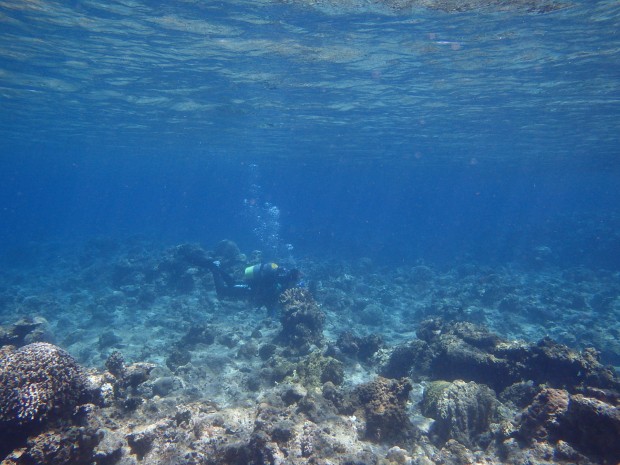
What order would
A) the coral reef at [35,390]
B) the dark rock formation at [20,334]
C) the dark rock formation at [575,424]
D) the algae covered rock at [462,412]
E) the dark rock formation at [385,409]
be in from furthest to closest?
the dark rock formation at [20,334] → the algae covered rock at [462,412] → the dark rock formation at [385,409] → the dark rock formation at [575,424] → the coral reef at [35,390]

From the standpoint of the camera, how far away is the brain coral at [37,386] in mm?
4473

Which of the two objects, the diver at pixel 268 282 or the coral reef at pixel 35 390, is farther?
the diver at pixel 268 282

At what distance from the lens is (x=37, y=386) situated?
15.6 ft

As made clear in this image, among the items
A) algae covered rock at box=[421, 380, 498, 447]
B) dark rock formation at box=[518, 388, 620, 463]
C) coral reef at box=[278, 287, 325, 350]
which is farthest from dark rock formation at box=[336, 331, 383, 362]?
dark rock formation at box=[518, 388, 620, 463]

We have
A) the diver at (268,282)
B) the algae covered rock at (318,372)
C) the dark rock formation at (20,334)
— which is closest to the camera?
the algae covered rock at (318,372)

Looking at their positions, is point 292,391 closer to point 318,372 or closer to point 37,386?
point 318,372

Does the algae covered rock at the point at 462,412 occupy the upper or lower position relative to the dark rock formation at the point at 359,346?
upper

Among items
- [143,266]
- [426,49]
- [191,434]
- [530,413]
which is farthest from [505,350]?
[143,266]

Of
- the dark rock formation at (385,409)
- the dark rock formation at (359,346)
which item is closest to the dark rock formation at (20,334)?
the dark rock formation at (359,346)

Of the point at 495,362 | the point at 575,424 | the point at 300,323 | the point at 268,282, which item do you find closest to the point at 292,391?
the point at 575,424

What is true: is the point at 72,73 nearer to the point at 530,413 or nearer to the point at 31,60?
the point at 31,60

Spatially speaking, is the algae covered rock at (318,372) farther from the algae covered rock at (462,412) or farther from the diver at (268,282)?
the diver at (268,282)

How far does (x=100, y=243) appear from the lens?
33.3m

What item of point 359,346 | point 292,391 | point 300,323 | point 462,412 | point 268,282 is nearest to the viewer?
point 292,391
